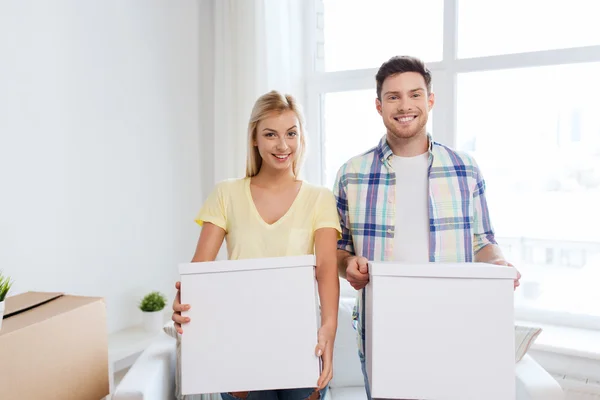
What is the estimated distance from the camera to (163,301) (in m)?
2.34

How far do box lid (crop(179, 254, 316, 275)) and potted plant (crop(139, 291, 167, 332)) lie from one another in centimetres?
118

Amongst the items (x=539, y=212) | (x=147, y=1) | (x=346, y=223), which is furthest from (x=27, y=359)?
(x=539, y=212)

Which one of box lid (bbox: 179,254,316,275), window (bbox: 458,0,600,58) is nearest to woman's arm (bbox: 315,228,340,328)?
box lid (bbox: 179,254,316,275)

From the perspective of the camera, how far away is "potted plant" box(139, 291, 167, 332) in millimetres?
2270

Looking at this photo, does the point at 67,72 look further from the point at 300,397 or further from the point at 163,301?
the point at 300,397

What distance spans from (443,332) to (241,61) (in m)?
1.84

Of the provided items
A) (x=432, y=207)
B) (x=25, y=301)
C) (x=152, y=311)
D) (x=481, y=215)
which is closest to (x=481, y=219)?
(x=481, y=215)

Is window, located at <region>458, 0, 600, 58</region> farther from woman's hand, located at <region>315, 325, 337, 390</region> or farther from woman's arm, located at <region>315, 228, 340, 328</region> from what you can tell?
woman's hand, located at <region>315, 325, 337, 390</region>

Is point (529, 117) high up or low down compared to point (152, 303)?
up

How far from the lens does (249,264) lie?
1.19 meters

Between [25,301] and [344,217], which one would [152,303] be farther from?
[344,217]

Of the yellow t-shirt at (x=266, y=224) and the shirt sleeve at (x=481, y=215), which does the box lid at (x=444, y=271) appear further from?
the shirt sleeve at (x=481, y=215)

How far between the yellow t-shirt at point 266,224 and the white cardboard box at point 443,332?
247 mm

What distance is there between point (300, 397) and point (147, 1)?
1.95m
